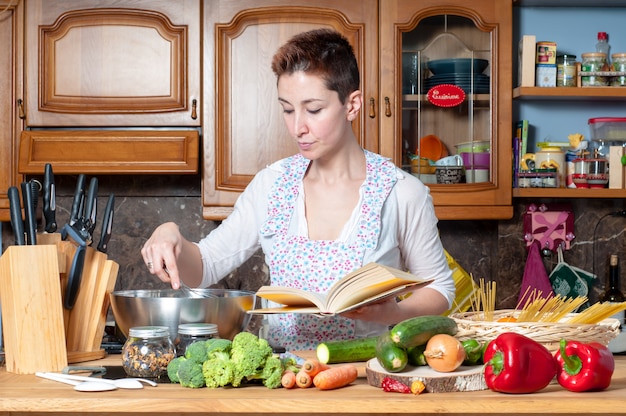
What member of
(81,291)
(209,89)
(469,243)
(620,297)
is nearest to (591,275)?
(620,297)

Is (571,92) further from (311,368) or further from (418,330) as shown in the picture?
(311,368)

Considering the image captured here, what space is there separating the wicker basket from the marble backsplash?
1778 millimetres

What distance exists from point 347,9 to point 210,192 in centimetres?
79

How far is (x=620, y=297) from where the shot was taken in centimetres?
312

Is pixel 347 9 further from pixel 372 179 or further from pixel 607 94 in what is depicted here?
pixel 372 179

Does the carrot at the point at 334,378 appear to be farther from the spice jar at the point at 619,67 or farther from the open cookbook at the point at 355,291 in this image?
the spice jar at the point at 619,67

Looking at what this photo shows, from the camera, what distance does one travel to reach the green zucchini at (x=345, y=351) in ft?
4.64

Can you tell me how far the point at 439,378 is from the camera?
48.5 inches

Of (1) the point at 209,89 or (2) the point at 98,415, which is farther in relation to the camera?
(1) the point at 209,89

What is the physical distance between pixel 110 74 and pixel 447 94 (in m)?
1.17

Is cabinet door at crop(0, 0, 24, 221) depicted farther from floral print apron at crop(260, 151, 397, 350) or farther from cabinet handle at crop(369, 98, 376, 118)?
floral print apron at crop(260, 151, 397, 350)

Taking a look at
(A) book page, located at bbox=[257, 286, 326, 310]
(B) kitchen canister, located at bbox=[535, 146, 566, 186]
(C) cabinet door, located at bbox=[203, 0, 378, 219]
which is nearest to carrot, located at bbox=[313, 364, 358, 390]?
(A) book page, located at bbox=[257, 286, 326, 310]

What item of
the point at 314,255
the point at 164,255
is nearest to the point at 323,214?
the point at 314,255

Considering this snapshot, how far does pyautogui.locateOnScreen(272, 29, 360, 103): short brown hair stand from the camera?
6.00 feet
